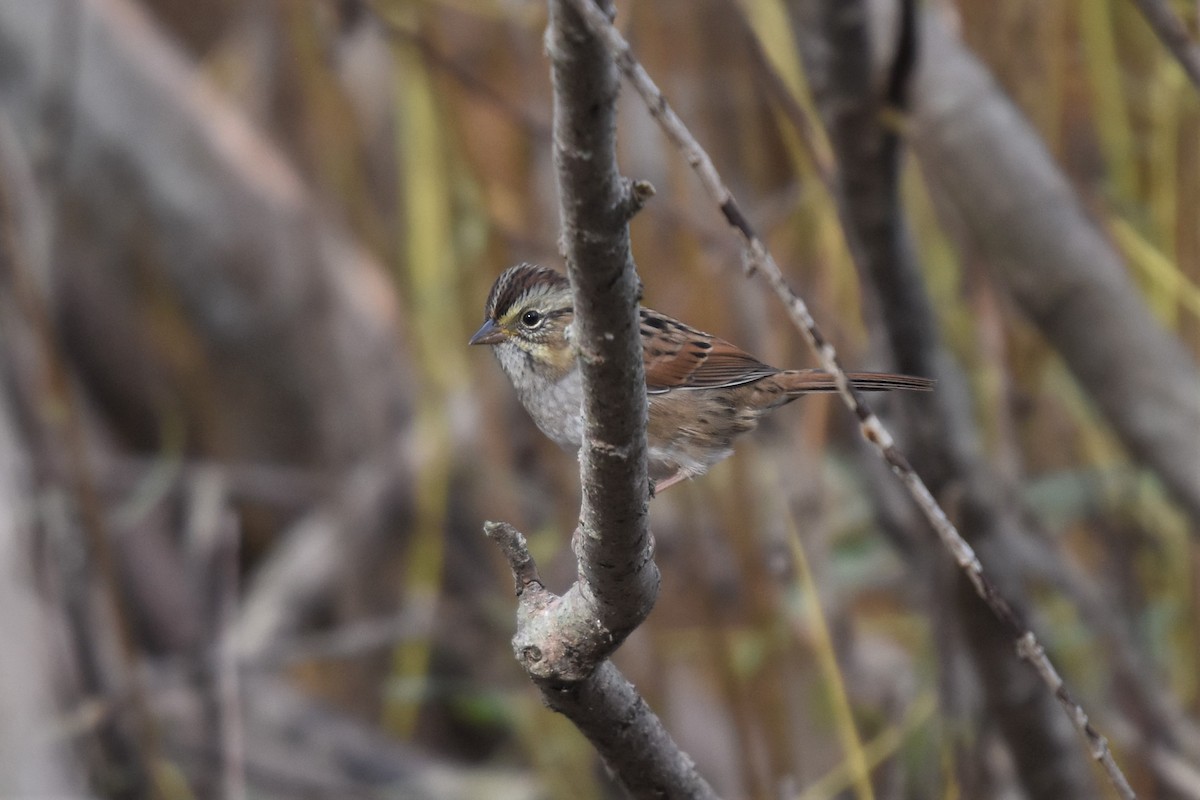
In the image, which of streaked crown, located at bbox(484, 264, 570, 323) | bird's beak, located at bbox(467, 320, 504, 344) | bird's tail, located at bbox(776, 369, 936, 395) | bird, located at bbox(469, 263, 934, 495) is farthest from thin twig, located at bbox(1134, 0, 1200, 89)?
bird's beak, located at bbox(467, 320, 504, 344)

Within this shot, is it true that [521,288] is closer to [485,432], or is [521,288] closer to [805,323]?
[485,432]

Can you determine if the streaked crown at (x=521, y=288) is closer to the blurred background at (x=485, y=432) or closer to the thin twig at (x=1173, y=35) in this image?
the blurred background at (x=485, y=432)

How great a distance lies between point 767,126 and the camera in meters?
4.29

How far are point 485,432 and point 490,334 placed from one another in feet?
3.32

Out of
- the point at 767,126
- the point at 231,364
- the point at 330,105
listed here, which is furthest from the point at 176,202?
the point at 767,126

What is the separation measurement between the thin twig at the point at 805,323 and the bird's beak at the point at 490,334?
1.44 meters

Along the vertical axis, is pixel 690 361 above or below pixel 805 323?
above

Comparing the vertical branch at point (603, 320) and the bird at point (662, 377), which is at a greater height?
the bird at point (662, 377)

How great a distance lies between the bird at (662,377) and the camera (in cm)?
240

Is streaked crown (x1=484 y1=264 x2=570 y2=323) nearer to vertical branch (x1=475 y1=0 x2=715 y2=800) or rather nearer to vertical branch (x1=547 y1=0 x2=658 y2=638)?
vertical branch (x1=475 y1=0 x2=715 y2=800)

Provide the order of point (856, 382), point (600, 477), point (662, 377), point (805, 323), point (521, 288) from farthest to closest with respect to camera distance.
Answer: point (662, 377)
point (521, 288)
point (856, 382)
point (600, 477)
point (805, 323)

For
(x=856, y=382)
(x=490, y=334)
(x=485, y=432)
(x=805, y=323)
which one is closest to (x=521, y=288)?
(x=490, y=334)

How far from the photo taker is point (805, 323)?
0.99 meters

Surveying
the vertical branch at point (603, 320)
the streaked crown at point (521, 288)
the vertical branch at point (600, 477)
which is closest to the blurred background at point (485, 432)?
the streaked crown at point (521, 288)
